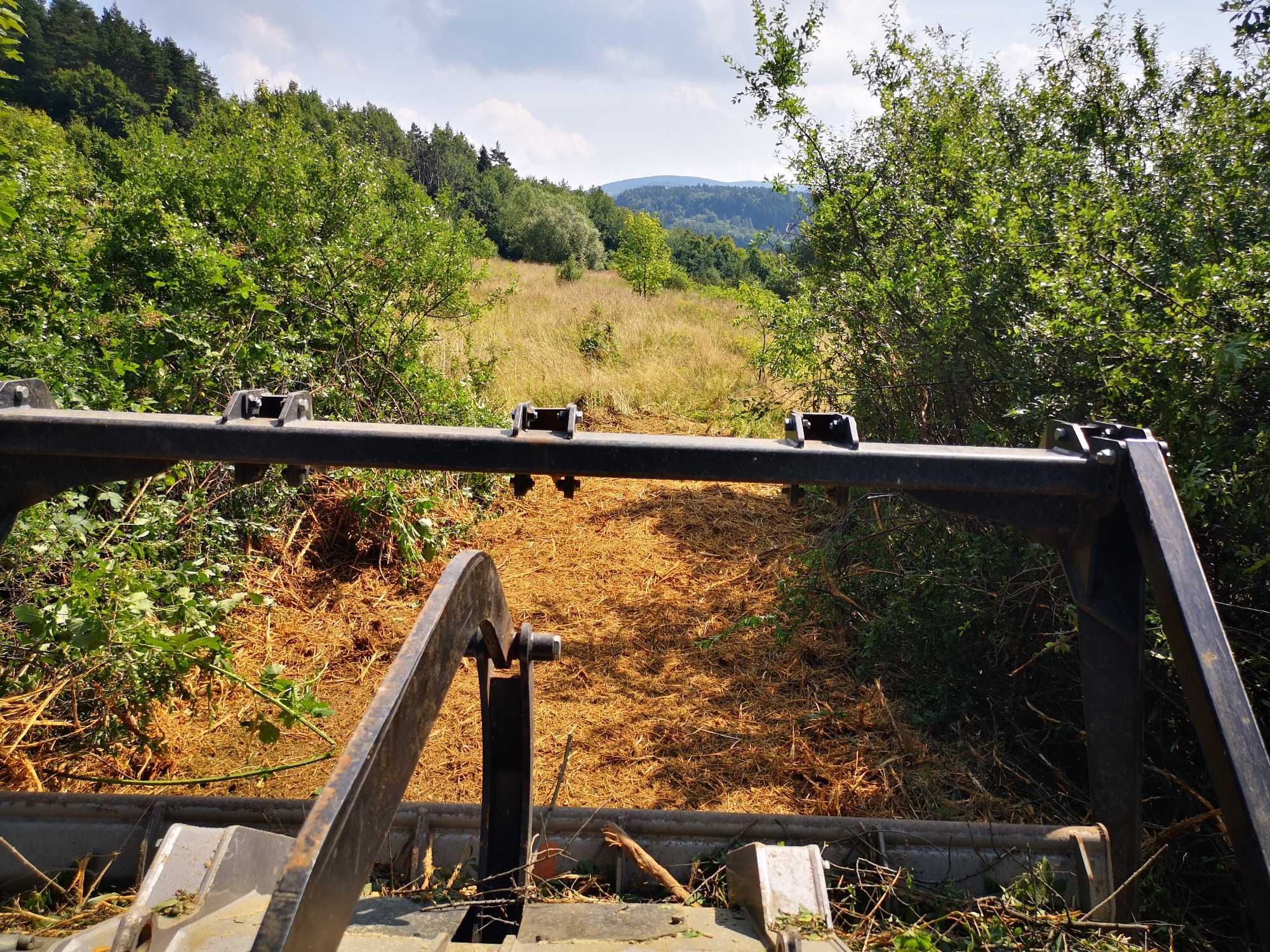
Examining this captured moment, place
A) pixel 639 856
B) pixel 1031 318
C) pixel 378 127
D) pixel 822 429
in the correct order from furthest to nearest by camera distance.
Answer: pixel 378 127, pixel 1031 318, pixel 639 856, pixel 822 429

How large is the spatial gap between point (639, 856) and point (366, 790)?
1324 mm

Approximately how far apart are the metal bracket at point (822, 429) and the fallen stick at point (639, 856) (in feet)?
3.96

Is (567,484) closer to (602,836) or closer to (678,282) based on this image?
(602,836)

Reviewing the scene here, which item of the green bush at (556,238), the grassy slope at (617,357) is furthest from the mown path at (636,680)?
the green bush at (556,238)

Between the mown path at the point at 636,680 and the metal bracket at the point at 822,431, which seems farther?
the mown path at the point at 636,680

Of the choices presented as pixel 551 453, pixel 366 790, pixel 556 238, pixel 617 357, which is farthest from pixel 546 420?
pixel 556 238

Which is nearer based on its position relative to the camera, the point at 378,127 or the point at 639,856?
the point at 639,856

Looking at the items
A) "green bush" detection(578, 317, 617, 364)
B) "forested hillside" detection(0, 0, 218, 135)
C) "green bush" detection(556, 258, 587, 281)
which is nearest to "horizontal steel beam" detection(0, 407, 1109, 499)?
"green bush" detection(578, 317, 617, 364)

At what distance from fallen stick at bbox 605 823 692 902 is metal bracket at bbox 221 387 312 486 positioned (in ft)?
4.15

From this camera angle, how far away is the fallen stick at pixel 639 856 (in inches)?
79.8

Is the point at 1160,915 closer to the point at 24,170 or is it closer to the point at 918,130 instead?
the point at 918,130

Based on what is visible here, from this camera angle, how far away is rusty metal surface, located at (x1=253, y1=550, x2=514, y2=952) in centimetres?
Result: 82

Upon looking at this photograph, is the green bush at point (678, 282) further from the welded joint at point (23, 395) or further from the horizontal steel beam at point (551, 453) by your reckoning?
the horizontal steel beam at point (551, 453)

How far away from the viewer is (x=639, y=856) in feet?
6.86
